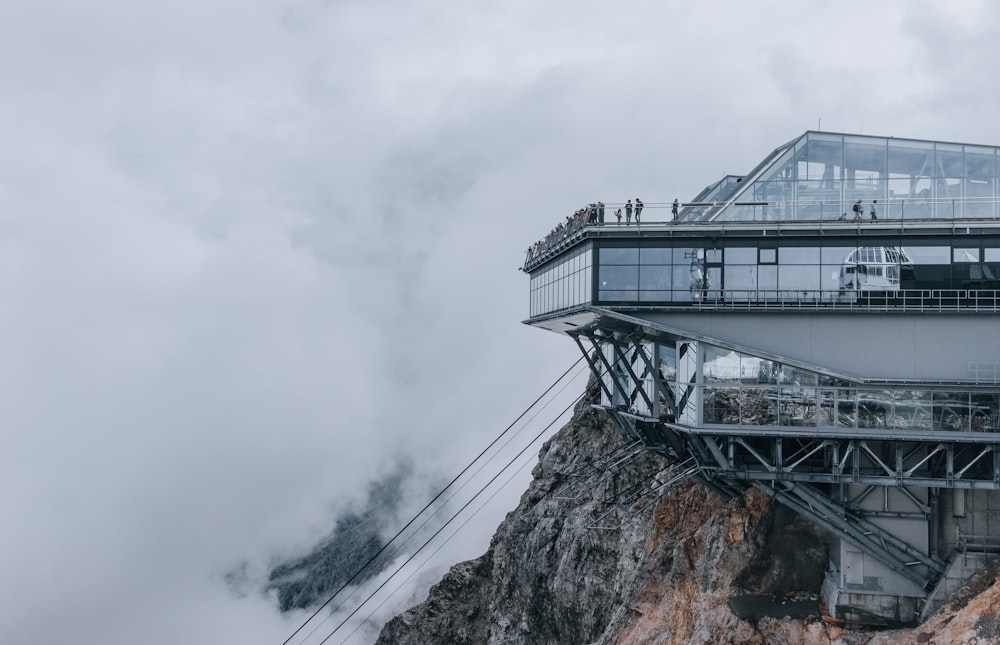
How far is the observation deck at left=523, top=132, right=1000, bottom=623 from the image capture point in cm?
3303

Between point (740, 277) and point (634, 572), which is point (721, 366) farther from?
point (634, 572)

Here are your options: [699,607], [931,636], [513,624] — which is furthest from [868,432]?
[513,624]

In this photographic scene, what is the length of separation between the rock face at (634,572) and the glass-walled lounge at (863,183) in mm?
13595

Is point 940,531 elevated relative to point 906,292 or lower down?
lower down

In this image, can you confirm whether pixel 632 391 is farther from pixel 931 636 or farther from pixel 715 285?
pixel 931 636

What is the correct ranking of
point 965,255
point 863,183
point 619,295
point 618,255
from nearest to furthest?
1. point 965,255
2. point 863,183
3. point 619,295
4. point 618,255

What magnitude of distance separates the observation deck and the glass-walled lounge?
0.07 m

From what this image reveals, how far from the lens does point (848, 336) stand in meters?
33.8

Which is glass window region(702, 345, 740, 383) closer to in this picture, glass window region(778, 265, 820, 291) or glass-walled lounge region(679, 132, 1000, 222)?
glass window region(778, 265, 820, 291)

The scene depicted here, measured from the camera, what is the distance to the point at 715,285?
3516cm

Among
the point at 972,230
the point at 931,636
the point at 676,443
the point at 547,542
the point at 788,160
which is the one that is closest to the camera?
the point at 931,636

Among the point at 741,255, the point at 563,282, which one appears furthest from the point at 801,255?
the point at 563,282

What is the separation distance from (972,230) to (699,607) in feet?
68.4

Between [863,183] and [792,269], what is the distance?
5539 mm
